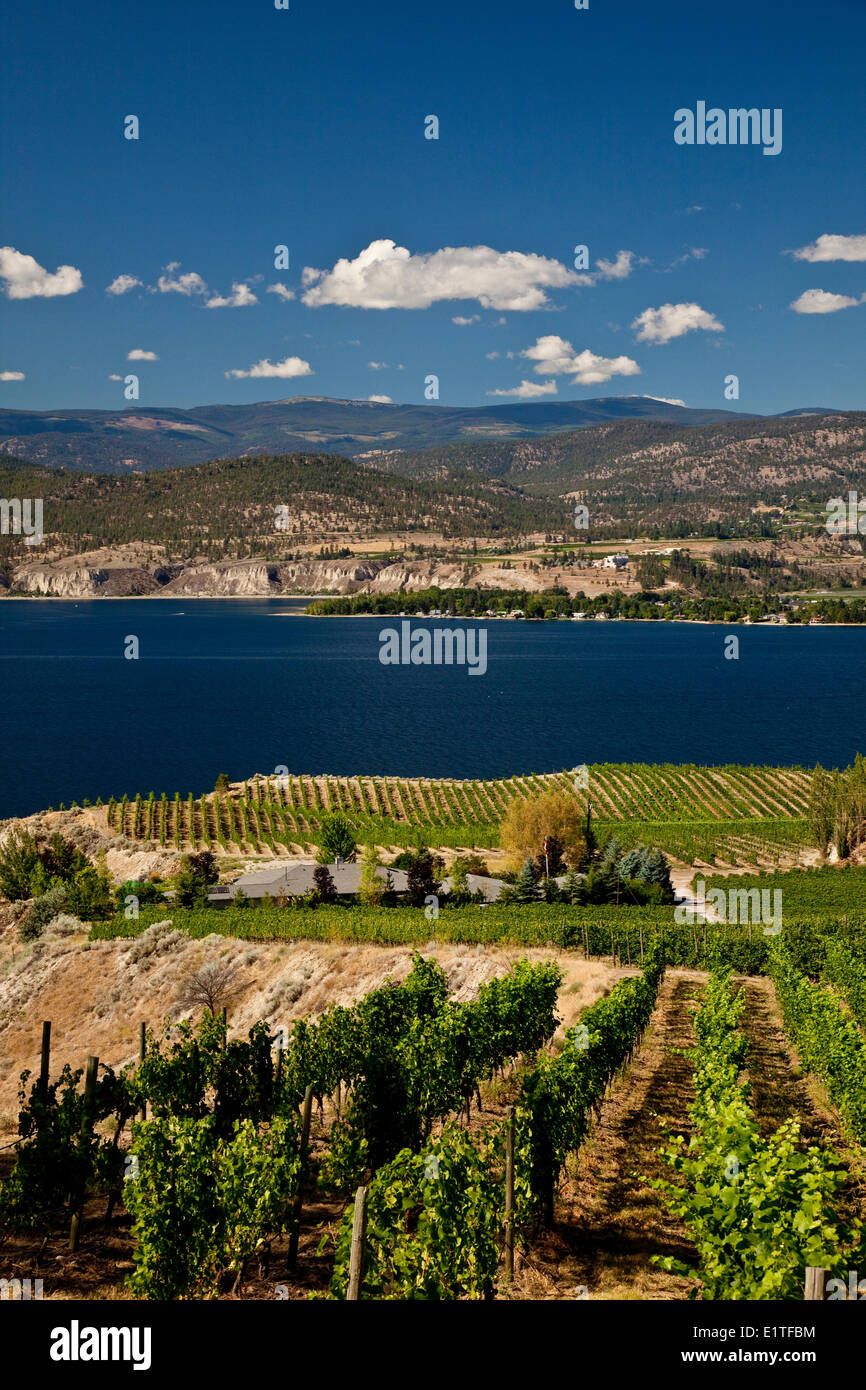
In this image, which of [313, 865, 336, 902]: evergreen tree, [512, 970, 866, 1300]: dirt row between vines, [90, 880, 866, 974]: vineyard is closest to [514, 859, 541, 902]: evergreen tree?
[90, 880, 866, 974]: vineyard

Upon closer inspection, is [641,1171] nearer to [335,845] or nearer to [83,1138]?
[83,1138]

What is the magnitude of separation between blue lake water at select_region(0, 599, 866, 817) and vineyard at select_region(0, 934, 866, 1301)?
6958 centimetres

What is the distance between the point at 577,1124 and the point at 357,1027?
6672 millimetres

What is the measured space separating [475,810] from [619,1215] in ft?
204

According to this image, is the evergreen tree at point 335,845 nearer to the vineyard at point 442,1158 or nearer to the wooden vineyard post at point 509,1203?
the vineyard at point 442,1158

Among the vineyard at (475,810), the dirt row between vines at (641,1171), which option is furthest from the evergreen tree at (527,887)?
the dirt row between vines at (641,1171)

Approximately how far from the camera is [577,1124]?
1675 centimetres

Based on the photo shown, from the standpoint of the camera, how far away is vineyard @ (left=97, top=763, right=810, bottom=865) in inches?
2687

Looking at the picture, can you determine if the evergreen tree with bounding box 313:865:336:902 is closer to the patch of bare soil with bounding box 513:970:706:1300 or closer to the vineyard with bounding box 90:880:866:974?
the vineyard with bounding box 90:880:866:974

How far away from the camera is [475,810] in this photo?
77562 mm

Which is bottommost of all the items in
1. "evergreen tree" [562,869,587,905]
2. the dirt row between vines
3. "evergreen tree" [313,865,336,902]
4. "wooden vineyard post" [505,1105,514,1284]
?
"evergreen tree" [562,869,587,905]

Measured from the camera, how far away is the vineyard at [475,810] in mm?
68250

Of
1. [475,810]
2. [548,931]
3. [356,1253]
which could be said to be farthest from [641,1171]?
[475,810]
